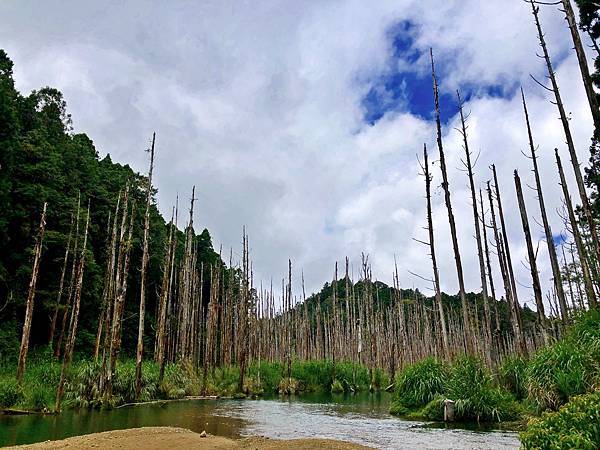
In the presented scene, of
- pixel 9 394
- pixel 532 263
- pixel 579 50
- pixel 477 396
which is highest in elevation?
pixel 579 50

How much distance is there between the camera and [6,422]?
12.1 m

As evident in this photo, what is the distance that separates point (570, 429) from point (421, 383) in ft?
38.8

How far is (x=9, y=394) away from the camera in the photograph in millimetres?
14219

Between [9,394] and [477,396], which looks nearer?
[477,396]

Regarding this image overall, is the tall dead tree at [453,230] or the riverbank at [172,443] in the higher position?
the tall dead tree at [453,230]

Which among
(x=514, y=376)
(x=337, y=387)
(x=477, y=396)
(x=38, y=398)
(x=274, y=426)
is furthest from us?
(x=337, y=387)

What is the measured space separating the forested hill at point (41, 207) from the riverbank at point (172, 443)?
453 inches

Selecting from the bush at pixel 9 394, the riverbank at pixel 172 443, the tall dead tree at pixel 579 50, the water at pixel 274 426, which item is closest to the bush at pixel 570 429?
the riverbank at pixel 172 443

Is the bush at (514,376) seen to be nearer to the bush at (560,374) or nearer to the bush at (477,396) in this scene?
the bush at (477,396)

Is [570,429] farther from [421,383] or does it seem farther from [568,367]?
[421,383]

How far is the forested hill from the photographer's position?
2312 cm

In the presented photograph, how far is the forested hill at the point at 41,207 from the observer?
23.1 metres

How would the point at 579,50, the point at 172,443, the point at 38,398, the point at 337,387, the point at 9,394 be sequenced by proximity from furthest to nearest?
the point at 337,387 → the point at 38,398 → the point at 9,394 → the point at 579,50 → the point at 172,443

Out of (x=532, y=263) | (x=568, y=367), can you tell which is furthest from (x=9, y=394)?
(x=532, y=263)
